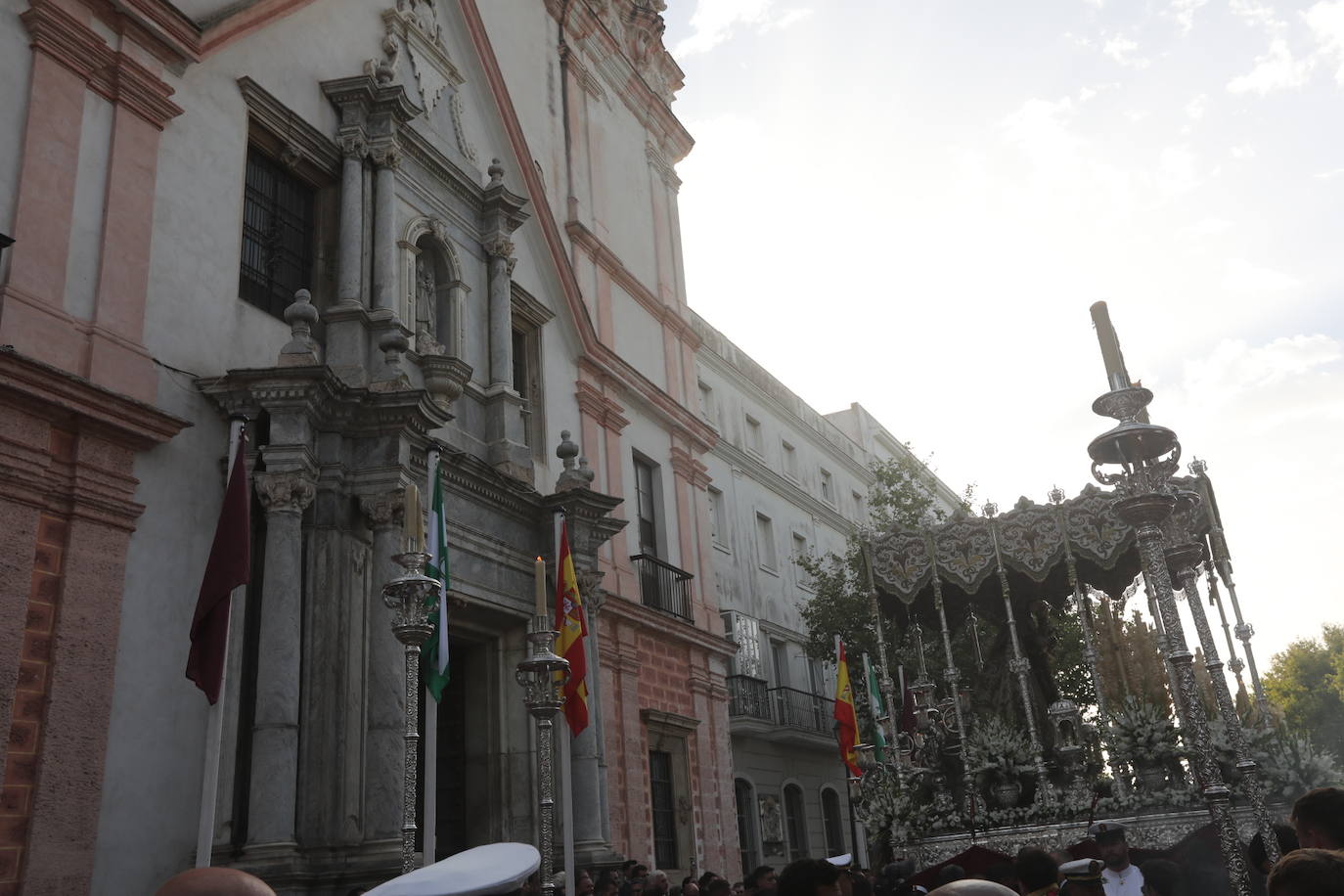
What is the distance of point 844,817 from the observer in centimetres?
2633

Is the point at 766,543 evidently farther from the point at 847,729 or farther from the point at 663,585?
the point at 847,729

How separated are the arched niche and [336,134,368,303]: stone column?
0.77m

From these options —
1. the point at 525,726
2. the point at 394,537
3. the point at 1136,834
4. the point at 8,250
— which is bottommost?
the point at 1136,834

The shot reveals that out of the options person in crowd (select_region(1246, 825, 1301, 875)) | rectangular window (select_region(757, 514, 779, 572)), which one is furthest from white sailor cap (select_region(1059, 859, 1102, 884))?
rectangular window (select_region(757, 514, 779, 572))

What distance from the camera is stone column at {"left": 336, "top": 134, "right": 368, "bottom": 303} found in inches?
447

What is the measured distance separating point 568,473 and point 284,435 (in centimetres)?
466

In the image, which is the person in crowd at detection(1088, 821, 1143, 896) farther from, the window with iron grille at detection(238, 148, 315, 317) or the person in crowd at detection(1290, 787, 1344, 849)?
the window with iron grille at detection(238, 148, 315, 317)

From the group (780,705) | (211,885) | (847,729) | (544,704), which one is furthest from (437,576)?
(780,705)

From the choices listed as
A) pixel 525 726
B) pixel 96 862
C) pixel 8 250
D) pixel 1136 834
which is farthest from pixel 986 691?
pixel 8 250

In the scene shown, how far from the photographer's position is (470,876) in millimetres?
2441

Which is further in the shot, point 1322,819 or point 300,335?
point 300,335

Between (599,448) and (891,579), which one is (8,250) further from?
(891,579)

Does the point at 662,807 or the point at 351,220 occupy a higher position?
the point at 351,220

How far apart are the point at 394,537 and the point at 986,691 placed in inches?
324
